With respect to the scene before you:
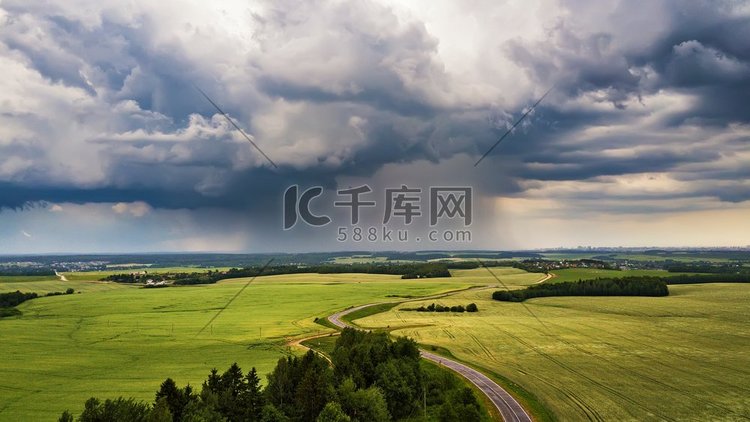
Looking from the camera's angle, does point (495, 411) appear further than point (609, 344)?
No

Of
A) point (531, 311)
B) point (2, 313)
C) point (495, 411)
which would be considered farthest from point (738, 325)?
point (2, 313)

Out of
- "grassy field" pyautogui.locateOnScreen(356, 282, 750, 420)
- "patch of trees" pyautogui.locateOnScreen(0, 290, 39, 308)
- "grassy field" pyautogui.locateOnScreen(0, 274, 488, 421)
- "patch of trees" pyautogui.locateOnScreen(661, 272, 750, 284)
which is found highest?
"patch of trees" pyautogui.locateOnScreen(661, 272, 750, 284)

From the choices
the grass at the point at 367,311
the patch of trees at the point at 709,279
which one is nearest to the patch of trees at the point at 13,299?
the grass at the point at 367,311

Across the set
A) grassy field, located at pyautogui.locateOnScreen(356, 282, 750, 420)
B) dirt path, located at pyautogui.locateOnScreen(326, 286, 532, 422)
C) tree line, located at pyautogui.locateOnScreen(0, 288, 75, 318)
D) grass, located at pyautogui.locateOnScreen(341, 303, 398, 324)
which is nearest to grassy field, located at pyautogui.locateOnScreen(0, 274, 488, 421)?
tree line, located at pyautogui.locateOnScreen(0, 288, 75, 318)

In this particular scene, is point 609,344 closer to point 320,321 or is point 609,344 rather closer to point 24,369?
point 320,321

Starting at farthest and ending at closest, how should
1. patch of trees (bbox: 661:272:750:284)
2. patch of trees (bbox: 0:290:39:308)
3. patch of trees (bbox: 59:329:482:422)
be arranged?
1. patch of trees (bbox: 661:272:750:284)
2. patch of trees (bbox: 0:290:39:308)
3. patch of trees (bbox: 59:329:482:422)

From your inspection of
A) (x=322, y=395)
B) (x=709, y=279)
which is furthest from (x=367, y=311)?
(x=709, y=279)

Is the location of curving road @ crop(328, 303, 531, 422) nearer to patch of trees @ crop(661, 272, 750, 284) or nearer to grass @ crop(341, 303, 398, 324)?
grass @ crop(341, 303, 398, 324)
